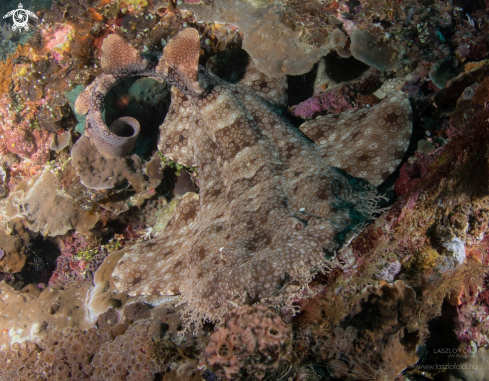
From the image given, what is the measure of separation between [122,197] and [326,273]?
174 inches

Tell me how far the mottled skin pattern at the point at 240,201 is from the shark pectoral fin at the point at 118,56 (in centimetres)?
40

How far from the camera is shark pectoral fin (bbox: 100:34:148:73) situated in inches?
182

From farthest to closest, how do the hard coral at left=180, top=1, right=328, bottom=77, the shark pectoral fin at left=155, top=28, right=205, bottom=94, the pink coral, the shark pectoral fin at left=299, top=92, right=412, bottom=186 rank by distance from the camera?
1. the pink coral
2. the hard coral at left=180, top=1, right=328, bottom=77
3. the shark pectoral fin at left=155, top=28, right=205, bottom=94
4. the shark pectoral fin at left=299, top=92, right=412, bottom=186

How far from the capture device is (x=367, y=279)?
284cm

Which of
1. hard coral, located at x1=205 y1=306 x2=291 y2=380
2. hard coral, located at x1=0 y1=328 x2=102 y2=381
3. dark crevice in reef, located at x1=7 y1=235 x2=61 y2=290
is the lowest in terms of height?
dark crevice in reef, located at x1=7 y1=235 x2=61 y2=290

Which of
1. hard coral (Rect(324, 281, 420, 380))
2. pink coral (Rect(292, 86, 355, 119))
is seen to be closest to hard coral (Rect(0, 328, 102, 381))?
hard coral (Rect(324, 281, 420, 380))

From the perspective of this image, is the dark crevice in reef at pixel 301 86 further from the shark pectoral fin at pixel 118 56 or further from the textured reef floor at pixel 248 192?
the shark pectoral fin at pixel 118 56

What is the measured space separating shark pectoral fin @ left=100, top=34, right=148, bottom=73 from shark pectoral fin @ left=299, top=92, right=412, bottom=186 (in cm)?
333

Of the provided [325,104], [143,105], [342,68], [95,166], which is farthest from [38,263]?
[342,68]

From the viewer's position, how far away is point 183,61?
4.60 metres

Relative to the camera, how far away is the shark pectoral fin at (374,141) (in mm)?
4109

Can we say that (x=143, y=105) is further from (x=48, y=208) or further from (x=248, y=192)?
(x=48, y=208)

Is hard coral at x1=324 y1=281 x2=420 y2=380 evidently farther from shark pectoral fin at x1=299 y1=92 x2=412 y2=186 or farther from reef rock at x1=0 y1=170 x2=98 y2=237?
reef rock at x1=0 y1=170 x2=98 y2=237

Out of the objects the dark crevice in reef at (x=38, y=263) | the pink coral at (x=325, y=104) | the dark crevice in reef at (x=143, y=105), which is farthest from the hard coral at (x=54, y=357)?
the pink coral at (x=325, y=104)
